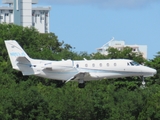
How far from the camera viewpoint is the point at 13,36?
101 meters

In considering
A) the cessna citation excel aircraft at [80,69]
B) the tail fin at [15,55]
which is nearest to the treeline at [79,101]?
the cessna citation excel aircraft at [80,69]

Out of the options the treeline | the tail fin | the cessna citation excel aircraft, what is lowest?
the treeline

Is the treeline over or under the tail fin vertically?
under

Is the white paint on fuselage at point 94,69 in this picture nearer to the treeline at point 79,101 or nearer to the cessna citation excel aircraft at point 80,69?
the cessna citation excel aircraft at point 80,69

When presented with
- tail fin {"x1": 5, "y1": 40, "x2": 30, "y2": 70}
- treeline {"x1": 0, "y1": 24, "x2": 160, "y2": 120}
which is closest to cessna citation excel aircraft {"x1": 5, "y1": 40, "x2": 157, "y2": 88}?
tail fin {"x1": 5, "y1": 40, "x2": 30, "y2": 70}

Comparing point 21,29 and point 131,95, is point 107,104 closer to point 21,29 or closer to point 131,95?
point 131,95

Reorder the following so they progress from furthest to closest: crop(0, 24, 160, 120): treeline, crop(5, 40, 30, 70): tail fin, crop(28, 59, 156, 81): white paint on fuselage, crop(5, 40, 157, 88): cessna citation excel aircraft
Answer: crop(5, 40, 30, 70): tail fin < crop(5, 40, 157, 88): cessna citation excel aircraft < crop(28, 59, 156, 81): white paint on fuselage < crop(0, 24, 160, 120): treeline

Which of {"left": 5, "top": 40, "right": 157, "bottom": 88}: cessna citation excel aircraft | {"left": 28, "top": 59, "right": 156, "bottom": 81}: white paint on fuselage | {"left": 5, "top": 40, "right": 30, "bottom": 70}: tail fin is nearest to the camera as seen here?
{"left": 28, "top": 59, "right": 156, "bottom": 81}: white paint on fuselage

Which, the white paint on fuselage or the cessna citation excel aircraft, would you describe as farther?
the cessna citation excel aircraft

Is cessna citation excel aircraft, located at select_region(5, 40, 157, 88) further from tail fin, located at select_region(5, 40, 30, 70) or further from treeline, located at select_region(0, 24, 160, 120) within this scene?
treeline, located at select_region(0, 24, 160, 120)

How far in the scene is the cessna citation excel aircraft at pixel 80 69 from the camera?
264 feet

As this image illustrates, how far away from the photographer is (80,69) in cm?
8169

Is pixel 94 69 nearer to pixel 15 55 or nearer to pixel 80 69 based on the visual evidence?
pixel 80 69

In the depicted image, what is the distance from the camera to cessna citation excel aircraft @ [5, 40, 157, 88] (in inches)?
3164
